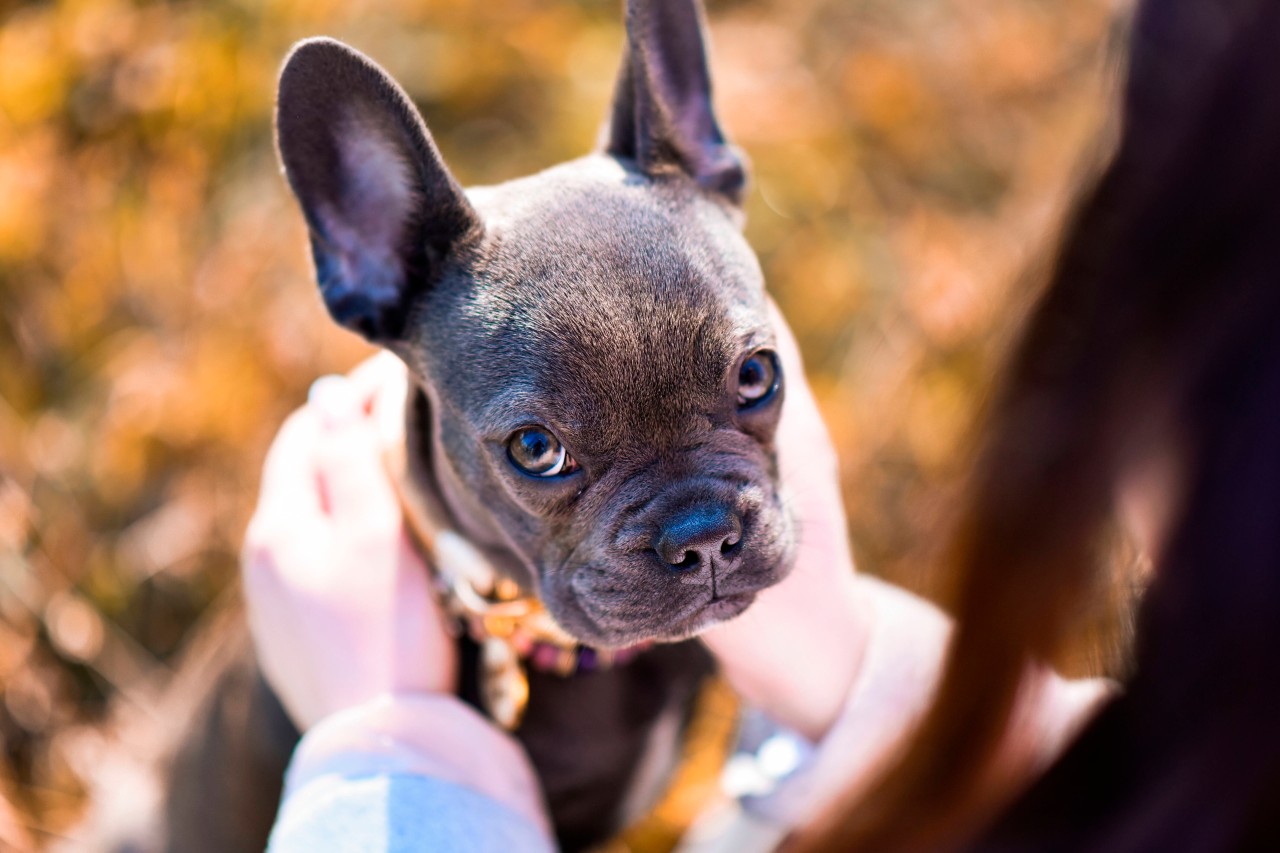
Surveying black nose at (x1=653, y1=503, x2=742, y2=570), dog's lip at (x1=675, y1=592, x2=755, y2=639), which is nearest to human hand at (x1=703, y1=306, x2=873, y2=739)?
dog's lip at (x1=675, y1=592, x2=755, y2=639)

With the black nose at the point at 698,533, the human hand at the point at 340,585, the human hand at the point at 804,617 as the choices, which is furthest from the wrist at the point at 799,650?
the human hand at the point at 340,585

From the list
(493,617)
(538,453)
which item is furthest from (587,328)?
(493,617)

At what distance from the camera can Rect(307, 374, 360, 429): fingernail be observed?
7.34ft

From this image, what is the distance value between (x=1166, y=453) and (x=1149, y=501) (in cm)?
7

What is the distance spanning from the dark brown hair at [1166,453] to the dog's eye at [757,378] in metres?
0.50

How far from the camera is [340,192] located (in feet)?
6.18

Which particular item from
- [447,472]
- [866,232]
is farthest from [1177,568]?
[866,232]

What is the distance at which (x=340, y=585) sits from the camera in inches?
79.3

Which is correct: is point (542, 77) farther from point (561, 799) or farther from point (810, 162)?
point (561, 799)

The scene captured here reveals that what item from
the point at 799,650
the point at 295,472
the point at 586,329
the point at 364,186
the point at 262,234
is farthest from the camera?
the point at 262,234

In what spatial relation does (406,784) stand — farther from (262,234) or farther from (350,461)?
(262,234)

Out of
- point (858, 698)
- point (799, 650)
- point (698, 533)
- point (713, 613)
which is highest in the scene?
point (698, 533)

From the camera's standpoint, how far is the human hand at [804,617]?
199 centimetres

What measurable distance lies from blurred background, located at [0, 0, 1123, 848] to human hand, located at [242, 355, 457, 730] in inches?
61.3
